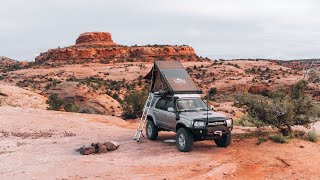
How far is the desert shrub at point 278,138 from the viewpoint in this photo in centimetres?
1181

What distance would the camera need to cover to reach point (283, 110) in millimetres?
12211

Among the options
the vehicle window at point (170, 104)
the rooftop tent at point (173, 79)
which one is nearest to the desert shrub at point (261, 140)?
the rooftop tent at point (173, 79)

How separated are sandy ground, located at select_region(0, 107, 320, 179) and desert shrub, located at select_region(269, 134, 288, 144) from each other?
0.59ft

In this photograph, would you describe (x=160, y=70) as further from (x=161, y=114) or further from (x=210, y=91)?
(x=210, y=91)

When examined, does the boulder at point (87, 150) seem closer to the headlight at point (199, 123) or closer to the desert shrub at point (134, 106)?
the headlight at point (199, 123)

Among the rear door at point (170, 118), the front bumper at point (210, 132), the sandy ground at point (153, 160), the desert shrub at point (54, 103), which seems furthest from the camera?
the desert shrub at point (54, 103)

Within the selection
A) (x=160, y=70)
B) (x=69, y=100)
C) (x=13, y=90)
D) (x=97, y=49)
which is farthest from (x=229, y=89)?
(x=97, y=49)

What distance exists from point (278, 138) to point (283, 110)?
979 mm

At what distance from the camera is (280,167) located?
383 inches

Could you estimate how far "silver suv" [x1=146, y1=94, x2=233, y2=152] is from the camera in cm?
1143

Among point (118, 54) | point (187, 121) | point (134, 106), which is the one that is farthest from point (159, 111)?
point (118, 54)

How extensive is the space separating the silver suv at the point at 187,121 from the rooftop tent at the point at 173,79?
243 millimetres

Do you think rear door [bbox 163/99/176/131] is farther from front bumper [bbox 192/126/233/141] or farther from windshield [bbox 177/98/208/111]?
front bumper [bbox 192/126/233/141]

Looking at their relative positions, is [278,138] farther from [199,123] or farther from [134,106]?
[134,106]
